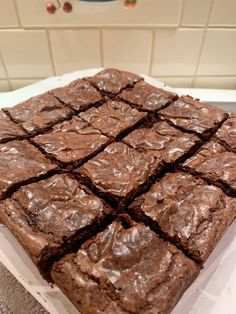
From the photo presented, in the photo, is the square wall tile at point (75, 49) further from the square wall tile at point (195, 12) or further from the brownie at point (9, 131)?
the brownie at point (9, 131)

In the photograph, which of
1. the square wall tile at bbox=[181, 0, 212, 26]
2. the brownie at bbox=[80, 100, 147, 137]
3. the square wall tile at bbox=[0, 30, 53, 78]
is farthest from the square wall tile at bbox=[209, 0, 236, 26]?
the square wall tile at bbox=[0, 30, 53, 78]

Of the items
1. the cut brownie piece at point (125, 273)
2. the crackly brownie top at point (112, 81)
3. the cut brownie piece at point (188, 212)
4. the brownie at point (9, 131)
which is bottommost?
the cut brownie piece at point (125, 273)

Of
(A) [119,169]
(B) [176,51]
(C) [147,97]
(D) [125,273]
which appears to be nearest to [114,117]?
(C) [147,97]

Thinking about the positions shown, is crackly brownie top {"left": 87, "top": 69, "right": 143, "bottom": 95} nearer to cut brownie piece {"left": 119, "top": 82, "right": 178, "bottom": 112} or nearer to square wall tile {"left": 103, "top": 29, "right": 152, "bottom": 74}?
cut brownie piece {"left": 119, "top": 82, "right": 178, "bottom": 112}

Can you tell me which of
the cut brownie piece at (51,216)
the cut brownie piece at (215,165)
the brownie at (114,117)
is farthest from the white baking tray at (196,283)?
the brownie at (114,117)

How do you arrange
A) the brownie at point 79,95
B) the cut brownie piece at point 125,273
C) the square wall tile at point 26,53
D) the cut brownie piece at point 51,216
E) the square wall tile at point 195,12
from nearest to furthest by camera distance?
the cut brownie piece at point 125,273 → the cut brownie piece at point 51,216 → the brownie at point 79,95 → the square wall tile at point 195,12 → the square wall tile at point 26,53

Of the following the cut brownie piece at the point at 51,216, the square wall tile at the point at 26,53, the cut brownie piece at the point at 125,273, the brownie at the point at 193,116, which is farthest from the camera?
the square wall tile at the point at 26,53

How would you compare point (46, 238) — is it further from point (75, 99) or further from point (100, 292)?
point (75, 99)
